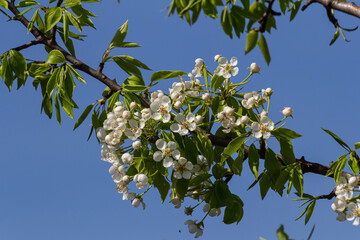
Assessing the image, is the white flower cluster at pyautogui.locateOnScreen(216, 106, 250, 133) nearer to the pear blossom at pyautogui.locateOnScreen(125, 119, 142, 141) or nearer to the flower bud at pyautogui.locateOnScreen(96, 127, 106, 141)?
the pear blossom at pyautogui.locateOnScreen(125, 119, 142, 141)

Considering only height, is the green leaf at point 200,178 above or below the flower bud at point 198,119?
below

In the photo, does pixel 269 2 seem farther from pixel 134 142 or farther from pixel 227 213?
pixel 227 213

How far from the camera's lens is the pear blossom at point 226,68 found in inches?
122

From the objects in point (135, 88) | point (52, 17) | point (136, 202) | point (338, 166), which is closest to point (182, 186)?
point (136, 202)

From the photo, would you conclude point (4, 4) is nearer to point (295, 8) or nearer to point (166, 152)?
point (166, 152)

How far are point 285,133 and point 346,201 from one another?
61cm

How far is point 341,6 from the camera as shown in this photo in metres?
2.68

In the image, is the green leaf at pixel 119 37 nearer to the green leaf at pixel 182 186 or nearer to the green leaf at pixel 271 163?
the green leaf at pixel 182 186

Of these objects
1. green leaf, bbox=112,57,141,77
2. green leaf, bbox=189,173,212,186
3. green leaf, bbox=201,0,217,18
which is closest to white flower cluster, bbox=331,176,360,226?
green leaf, bbox=189,173,212,186

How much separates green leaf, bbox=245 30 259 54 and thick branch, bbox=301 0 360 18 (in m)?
0.73

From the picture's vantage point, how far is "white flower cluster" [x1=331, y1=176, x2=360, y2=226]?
297 cm

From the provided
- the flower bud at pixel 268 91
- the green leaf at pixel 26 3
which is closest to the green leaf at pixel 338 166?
the flower bud at pixel 268 91

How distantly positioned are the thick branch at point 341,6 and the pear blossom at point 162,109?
3.25ft

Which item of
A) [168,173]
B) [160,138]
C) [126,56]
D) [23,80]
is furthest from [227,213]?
[23,80]
